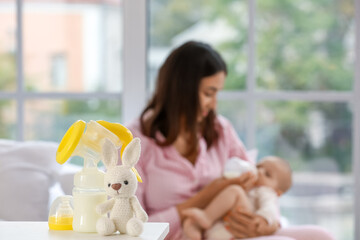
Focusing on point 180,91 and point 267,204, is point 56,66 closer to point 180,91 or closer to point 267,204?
point 180,91

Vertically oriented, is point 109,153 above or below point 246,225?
above

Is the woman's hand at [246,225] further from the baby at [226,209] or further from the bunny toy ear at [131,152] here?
the bunny toy ear at [131,152]

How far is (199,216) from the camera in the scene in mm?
2100

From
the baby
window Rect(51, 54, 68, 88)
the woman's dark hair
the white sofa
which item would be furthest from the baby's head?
window Rect(51, 54, 68, 88)

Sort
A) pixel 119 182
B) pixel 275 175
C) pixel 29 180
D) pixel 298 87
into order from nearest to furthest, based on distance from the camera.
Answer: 1. pixel 119 182
2. pixel 29 180
3. pixel 275 175
4. pixel 298 87

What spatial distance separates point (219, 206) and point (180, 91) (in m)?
0.47

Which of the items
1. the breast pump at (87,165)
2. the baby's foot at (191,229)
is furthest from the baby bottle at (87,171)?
the baby's foot at (191,229)

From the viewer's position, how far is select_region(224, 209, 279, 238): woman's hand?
6.93 ft

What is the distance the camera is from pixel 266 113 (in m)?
2.73

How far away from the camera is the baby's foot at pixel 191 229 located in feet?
6.83

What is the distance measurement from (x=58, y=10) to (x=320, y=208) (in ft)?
5.18

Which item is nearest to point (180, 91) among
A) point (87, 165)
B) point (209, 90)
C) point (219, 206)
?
point (209, 90)

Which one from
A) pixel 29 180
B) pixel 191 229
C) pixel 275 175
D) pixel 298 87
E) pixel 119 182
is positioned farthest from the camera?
pixel 298 87

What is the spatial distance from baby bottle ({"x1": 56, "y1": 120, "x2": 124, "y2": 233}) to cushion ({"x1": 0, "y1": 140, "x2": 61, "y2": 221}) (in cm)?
101
